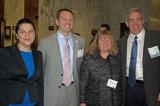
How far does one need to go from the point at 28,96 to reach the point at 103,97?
94 cm

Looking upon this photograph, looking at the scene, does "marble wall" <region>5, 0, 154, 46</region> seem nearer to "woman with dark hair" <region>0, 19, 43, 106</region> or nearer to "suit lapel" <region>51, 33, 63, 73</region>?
"suit lapel" <region>51, 33, 63, 73</region>

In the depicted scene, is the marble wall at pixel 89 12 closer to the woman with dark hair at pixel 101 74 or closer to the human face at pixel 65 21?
the human face at pixel 65 21

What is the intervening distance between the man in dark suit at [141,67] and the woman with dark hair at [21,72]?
47.6 inches

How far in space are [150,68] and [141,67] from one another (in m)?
0.10

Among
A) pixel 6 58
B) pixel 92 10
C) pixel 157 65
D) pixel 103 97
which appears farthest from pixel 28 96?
pixel 92 10

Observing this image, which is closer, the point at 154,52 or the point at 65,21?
the point at 65,21

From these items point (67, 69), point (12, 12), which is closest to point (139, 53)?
point (67, 69)

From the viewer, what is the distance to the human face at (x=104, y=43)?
12.8ft

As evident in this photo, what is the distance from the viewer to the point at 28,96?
10.8ft

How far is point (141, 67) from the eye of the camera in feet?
13.6

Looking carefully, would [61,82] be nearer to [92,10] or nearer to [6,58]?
[6,58]

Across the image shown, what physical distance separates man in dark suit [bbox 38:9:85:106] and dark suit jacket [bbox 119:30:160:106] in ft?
2.05

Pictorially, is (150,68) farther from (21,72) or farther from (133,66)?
(21,72)

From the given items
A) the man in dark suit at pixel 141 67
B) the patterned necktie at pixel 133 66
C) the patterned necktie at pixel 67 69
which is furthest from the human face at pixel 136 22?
the patterned necktie at pixel 67 69
